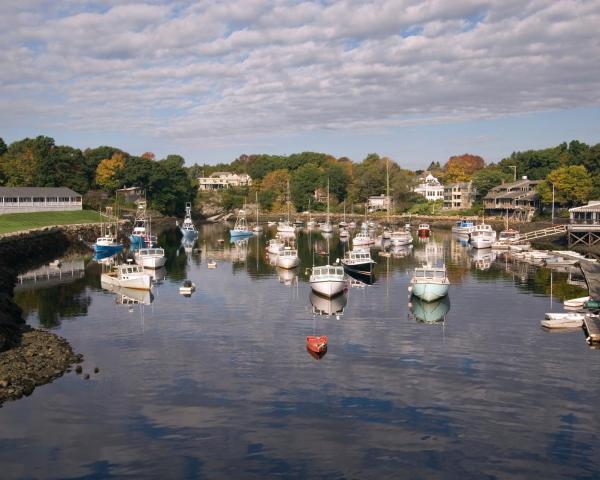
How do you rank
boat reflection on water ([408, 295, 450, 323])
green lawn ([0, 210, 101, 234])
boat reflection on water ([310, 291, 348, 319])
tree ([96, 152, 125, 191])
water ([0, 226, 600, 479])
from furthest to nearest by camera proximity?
tree ([96, 152, 125, 191]), green lawn ([0, 210, 101, 234]), boat reflection on water ([310, 291, 348, 319]), boat reflection on water ([408, 295, 450, 323]), water ([0, 226, 600, 479])

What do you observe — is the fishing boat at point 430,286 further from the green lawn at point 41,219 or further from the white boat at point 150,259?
the green lawn at point 41,219

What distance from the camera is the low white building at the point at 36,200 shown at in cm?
13612

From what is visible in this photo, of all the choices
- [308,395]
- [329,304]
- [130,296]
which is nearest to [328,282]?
[329,304]

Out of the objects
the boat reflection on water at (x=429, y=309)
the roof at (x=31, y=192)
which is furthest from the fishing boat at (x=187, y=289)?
the roof at (x=31, y=192)

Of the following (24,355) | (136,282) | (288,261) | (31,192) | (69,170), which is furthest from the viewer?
(69,170)

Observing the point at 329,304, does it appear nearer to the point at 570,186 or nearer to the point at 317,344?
the point at 317,344

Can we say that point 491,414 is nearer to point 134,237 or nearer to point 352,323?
point 352,323

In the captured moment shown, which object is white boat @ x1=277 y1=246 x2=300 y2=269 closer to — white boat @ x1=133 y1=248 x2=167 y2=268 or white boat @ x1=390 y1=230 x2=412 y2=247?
white boat @ x1=133 y1=248 x2=167 y2=268

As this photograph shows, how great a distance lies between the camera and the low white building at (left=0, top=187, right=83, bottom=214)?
5359 inches

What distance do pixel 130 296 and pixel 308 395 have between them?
37052 millimetres

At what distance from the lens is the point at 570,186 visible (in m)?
148

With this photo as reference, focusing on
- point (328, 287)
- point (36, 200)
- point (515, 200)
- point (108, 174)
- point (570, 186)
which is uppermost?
point (108, 174)

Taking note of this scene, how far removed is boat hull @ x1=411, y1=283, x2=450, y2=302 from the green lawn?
7322 cm

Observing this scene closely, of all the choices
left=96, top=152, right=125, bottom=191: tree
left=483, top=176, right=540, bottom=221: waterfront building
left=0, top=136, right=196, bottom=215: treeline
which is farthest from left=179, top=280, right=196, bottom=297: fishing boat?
left=96, top=152, right=125, bottom=191: tree
